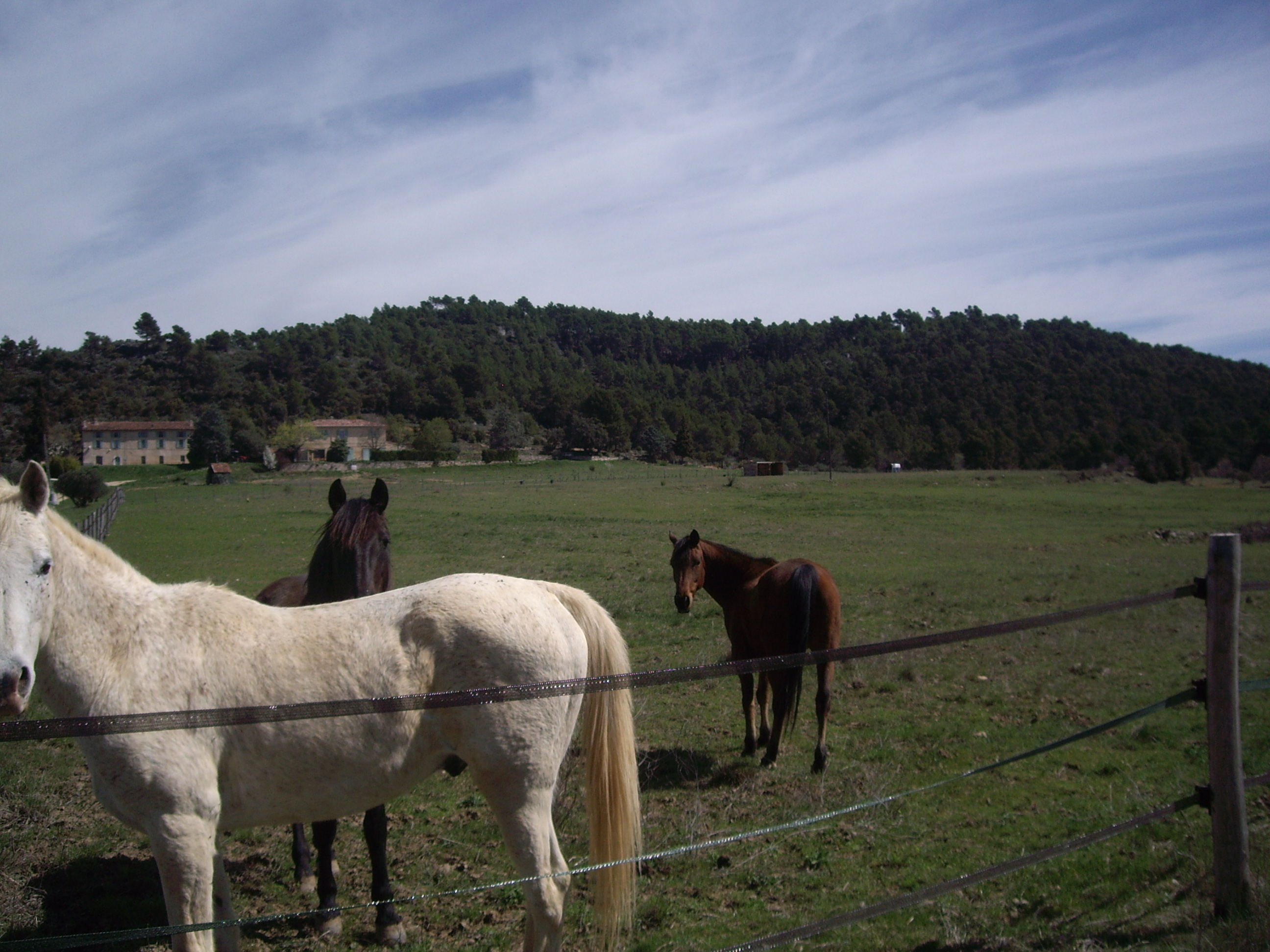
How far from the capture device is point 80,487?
3547cm

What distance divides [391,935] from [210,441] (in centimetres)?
9272

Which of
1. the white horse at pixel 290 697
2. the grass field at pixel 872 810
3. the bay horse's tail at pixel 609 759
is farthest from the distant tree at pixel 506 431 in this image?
the white horse at pixel 290 697

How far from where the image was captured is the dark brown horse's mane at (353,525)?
14.1 feet

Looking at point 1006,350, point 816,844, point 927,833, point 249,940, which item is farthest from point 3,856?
point 1006,350

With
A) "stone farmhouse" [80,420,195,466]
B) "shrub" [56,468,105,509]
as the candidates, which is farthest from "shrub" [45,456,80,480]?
"stone farmhouse" [80,420,195,466]

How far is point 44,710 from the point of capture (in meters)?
7.34

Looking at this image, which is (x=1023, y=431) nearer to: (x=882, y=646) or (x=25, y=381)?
(x=882, y=646)

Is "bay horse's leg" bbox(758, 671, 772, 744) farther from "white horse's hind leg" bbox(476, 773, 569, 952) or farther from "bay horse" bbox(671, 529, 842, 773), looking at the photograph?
"white horse's hind leg" bbox(476, 773, 569, 952)

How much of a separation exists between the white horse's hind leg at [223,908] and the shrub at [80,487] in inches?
1473

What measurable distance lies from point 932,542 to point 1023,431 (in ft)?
249

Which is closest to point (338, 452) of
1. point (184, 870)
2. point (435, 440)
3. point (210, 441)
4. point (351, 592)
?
point (435, 440)

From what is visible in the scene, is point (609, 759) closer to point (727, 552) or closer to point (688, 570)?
point (688, 570)

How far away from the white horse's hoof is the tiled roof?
10219cm

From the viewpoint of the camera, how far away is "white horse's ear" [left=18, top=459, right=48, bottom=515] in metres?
2.41
